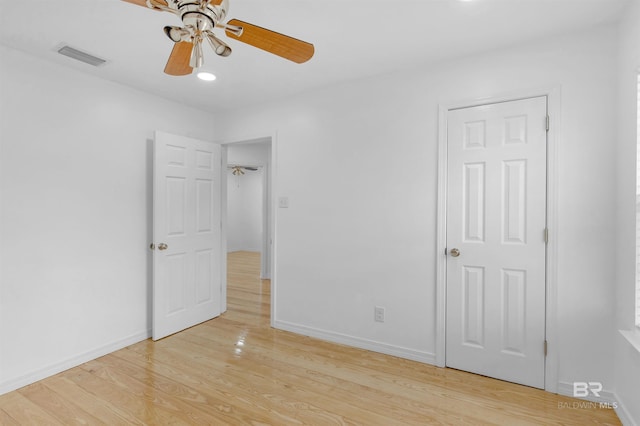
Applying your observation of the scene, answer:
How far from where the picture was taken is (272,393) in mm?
2264

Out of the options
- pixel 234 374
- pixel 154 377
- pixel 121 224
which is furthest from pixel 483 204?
pixel 121 224

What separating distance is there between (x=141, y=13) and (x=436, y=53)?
2029 mm

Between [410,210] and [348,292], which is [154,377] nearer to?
[348,292]

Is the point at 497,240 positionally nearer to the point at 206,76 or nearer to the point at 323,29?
the point at 323,29

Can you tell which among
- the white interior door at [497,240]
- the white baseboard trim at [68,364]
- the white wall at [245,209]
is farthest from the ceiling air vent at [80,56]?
the white wall at [245,209]

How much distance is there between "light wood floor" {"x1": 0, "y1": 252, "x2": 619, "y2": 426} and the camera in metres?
2.00

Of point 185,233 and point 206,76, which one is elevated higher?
point 206,76

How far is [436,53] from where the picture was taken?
8.22 feet

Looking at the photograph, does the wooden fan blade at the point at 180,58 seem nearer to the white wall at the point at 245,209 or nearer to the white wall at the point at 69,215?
the white wall at the point at 69,215

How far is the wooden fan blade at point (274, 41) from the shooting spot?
1392 millimetres

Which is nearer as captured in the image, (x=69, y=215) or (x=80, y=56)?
(x=80, y=56)

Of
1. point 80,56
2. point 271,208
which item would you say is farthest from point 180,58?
point 271,208

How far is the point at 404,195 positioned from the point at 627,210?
4.58 feet

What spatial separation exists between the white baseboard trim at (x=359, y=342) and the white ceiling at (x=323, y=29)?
238 cm
